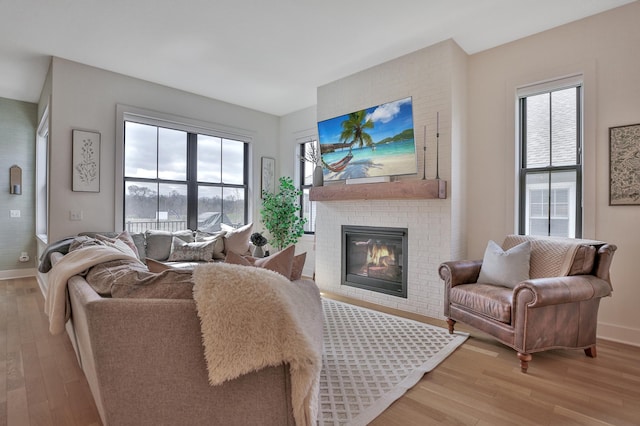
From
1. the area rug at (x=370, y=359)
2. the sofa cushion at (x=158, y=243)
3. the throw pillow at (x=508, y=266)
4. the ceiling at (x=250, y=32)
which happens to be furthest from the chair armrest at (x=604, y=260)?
the sofa cushion at (x=158, y=243)

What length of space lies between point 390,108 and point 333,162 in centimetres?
101

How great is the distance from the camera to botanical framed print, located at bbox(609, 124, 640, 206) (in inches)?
103

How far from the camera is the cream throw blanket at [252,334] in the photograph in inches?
43.7

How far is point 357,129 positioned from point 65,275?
10.3 ft

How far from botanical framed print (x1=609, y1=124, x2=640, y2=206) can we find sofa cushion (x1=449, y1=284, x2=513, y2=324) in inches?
49.6

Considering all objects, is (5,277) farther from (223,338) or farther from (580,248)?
(580,248)

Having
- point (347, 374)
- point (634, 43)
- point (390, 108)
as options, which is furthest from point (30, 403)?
point (634, 43)

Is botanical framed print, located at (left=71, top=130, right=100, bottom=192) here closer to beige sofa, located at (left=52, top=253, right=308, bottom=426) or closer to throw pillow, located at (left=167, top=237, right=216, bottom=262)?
throw pillow, located at (left=167, top=237, right=216, bottom=262)

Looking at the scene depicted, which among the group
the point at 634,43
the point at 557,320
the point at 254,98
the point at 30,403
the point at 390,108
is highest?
the point at 254,98

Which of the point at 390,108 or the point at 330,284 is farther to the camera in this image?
the point at 330,284

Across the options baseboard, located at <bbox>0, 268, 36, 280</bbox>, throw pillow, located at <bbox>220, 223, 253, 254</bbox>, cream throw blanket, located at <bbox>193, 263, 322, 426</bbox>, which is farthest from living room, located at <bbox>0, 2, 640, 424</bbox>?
cream throw blanket, located at <bbox>193, 263, 322, 426</bbox>

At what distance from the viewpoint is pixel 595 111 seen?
2.81 metres

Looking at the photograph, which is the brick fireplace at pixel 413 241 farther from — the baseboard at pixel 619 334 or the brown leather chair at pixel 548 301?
the baseboard at pixel 619 334

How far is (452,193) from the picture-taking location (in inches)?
129
